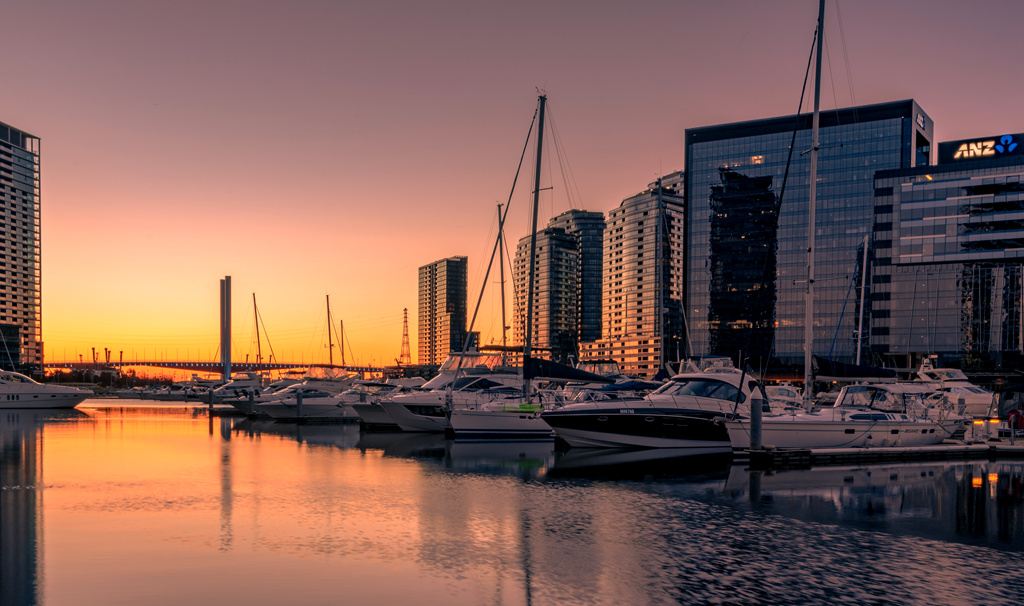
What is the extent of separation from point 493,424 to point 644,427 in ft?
30.4

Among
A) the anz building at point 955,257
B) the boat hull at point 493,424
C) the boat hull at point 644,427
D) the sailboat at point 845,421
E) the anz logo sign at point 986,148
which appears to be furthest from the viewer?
the anz logo sign at point 986,148

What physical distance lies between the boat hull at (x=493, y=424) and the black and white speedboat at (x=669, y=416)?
5638mm

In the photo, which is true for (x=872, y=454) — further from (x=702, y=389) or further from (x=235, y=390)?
(x=235, y=390)

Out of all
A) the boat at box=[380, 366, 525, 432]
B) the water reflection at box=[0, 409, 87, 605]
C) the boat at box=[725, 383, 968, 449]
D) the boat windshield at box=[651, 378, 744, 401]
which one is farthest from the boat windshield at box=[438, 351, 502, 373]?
the water reflection at box=[0, 409, 87, 605]

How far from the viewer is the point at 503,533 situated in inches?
603

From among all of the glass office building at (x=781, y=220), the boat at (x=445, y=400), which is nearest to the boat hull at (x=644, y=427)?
the boat at (x=445, y=400)

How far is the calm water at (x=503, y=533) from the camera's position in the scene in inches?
445

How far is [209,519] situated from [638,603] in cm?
1042

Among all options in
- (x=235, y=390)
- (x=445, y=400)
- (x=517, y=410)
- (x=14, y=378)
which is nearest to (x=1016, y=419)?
(x=517, y=410)

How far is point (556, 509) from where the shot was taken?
18203mm

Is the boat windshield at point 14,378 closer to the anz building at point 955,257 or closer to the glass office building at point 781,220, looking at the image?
the anz building at point 955,257

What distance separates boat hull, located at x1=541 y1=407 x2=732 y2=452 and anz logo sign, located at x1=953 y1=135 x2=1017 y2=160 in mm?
128268

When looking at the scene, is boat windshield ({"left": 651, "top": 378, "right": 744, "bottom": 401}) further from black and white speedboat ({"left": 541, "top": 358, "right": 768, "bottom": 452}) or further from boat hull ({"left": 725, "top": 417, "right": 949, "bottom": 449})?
boat hull ({"left": 725, "top": 417, "right": 949, "bottom": 449})

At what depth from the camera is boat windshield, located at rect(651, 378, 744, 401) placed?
30953 millimetres
